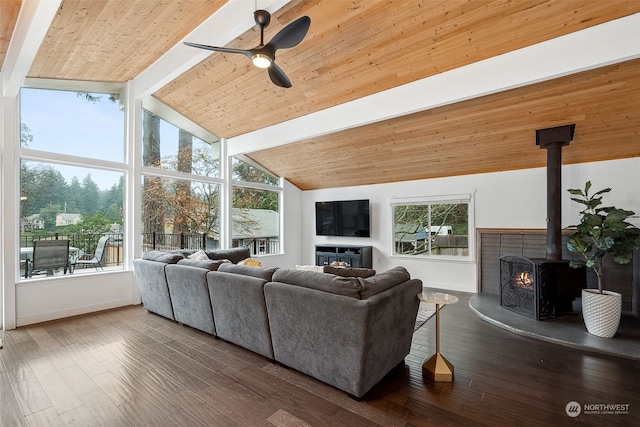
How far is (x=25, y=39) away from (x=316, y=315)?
12.3 feet

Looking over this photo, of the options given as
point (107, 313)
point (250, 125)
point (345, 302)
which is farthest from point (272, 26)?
point (107, 313)

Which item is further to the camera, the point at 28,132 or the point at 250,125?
the point at 250,125

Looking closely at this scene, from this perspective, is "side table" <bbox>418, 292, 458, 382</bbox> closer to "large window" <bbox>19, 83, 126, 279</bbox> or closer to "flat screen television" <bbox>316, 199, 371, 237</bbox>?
"flat screen television" <bbox>316, 199, 371, 237</bbox>

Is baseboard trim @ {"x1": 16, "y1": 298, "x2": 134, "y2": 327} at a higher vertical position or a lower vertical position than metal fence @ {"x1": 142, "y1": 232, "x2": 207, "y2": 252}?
lower

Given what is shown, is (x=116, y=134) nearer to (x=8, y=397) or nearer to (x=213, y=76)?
(x=213, y=76)

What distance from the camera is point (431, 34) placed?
10.0ft

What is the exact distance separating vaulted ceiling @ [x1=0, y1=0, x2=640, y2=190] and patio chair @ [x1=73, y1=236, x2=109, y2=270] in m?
2.52

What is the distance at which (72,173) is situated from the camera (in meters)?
4.33

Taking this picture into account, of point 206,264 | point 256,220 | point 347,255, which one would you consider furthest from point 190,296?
point 347,255

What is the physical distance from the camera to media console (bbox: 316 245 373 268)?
6.62 metres

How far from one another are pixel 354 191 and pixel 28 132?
19.2 feet

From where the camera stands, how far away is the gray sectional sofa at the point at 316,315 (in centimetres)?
214

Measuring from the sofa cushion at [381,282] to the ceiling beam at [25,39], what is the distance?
10.9ft

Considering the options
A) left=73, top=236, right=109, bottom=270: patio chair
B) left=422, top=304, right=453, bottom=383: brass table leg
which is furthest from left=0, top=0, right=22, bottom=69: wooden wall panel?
left=422, top=304, right=453, bottom=383: brass table leg
